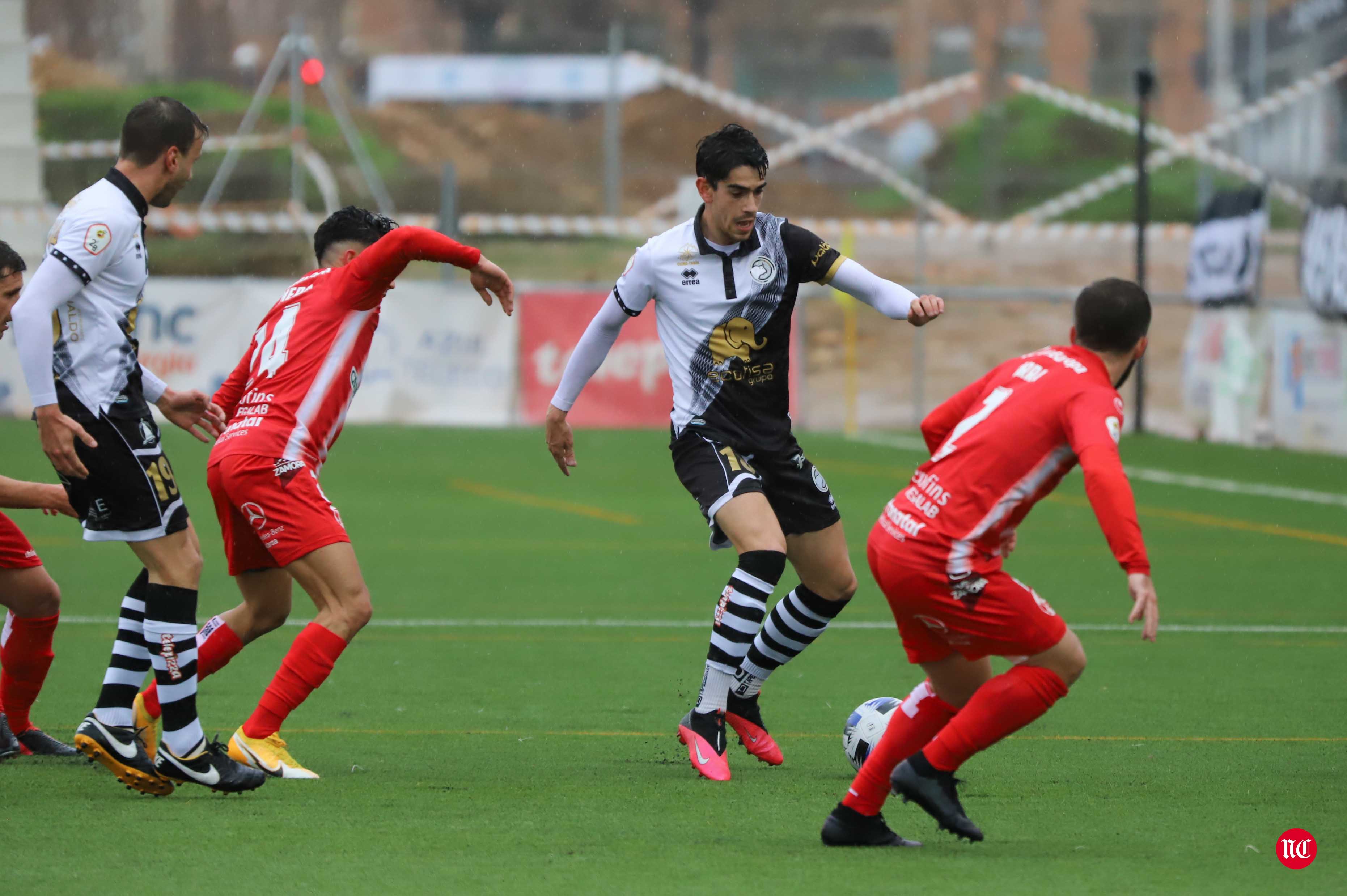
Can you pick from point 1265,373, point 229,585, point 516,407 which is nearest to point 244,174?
point 516,407

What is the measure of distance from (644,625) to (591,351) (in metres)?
3.00

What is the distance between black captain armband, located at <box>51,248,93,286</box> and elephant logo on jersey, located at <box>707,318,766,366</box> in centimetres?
213

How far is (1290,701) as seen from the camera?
6.84 m

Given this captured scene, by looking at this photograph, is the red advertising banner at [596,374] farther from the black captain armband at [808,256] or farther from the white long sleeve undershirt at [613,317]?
the black captain armband at [808,256]

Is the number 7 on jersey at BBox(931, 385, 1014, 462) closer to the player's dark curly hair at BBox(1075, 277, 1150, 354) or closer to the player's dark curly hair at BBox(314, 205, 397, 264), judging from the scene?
the player's dark curly hair at BBox(1075, 277, 1150, 354)

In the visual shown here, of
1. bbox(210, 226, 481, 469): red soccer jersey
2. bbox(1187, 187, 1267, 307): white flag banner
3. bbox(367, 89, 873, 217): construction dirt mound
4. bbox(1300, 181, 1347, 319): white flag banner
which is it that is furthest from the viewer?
bbox(367, 89, 873, 217): construction dirt mound

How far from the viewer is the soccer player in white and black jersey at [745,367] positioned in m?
5.83

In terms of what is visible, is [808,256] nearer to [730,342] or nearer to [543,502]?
[730,342]

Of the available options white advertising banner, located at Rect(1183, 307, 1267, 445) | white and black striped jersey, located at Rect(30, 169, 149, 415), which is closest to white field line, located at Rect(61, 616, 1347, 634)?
white and black striped jersey, located at Rect(30, 169, 149, 415)

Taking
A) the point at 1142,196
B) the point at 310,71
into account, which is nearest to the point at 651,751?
the point at 1142,196

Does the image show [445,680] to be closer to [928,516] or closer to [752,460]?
[752,460]

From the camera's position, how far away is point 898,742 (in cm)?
463

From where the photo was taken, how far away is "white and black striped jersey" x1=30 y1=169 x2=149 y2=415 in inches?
196

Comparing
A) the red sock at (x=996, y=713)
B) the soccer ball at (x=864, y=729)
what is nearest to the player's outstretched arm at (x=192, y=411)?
the soccer ball at (x=864, y=729)
